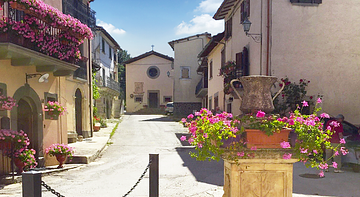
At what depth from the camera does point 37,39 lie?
8.68 meters

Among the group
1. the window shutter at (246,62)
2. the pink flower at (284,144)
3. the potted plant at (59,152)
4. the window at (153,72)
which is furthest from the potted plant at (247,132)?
the window at (153,72)

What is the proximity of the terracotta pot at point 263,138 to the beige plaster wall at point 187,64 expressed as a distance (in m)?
31.2

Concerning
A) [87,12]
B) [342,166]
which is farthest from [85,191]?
[87,12]

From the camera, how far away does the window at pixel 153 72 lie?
1753 inches

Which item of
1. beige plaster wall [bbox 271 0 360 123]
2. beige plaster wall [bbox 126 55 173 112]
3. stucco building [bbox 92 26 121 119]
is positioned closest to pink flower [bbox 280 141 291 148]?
beige plaster wall [bbox 271 0 360 123]

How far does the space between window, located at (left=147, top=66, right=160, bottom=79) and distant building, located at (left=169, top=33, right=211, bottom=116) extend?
8.74 m

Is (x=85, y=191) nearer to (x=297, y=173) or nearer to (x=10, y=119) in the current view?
(x=10, y=119)

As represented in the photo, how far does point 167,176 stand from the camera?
8820 millimetres

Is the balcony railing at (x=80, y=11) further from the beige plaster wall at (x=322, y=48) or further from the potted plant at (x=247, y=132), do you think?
the potted plant at (x=247, y=132)

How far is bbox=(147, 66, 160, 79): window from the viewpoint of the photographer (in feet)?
146

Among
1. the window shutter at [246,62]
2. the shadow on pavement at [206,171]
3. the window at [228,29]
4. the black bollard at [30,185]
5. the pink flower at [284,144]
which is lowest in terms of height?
the shadow on pavement at [206,171]

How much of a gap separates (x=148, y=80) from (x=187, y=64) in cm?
1076

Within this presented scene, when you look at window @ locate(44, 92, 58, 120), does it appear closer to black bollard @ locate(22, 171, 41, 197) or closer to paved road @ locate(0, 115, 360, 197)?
paved road @ locate(0, 115, 360, 197)

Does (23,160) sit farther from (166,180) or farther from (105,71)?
(105,71)
